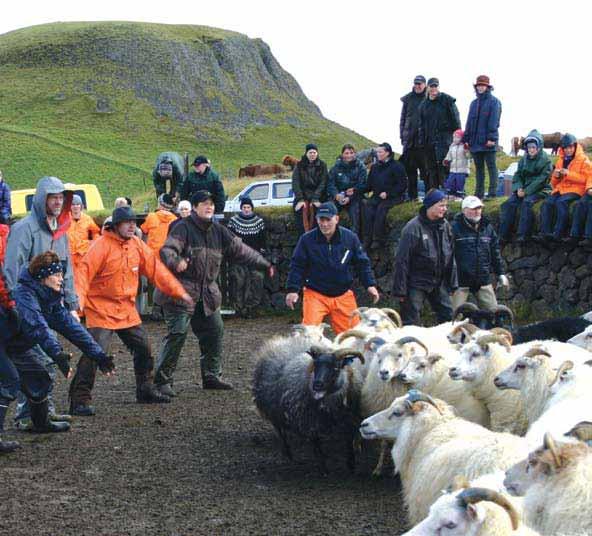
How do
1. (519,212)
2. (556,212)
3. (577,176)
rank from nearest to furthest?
(577,176)
(556,212)
(519,212)

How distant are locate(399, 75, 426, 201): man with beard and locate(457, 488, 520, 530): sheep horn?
1258 cm

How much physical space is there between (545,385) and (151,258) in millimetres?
4994

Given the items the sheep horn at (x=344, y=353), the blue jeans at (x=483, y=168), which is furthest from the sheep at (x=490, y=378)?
the blue jeans at (x=483, y=168)

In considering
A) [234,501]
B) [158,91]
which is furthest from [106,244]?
[158,91]

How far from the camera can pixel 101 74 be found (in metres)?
67.1

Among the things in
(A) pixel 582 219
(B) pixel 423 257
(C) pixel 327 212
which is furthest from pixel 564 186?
(C) pixel 327 212

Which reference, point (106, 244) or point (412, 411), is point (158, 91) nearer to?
point (106, 244)

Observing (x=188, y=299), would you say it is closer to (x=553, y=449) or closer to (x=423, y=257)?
(x=423, y=257)

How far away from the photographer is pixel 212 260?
41.1ft

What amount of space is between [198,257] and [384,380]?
151 inches

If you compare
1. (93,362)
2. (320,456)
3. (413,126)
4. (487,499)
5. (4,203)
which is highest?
(413,126)

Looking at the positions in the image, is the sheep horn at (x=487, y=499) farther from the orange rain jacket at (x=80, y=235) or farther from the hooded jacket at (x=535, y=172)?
the orange rain jacket at (x=80, y=235)

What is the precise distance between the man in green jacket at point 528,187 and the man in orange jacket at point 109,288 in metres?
6.13

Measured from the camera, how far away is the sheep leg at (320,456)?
925 cm
